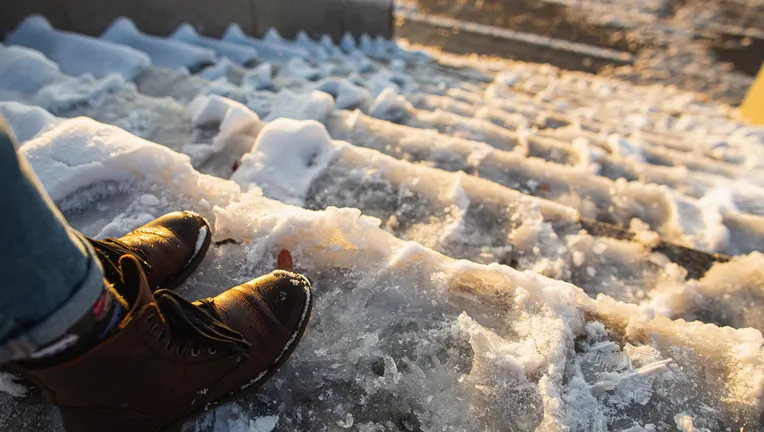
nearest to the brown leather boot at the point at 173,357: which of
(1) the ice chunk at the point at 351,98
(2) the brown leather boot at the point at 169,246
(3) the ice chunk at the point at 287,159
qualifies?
(2) the brown leather boot at the point at 169,246

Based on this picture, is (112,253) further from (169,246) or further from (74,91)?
(74,91)

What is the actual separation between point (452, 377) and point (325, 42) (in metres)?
5.51

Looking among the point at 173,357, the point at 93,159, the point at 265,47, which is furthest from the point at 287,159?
the point at 265,47

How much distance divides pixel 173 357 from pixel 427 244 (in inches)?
42.5

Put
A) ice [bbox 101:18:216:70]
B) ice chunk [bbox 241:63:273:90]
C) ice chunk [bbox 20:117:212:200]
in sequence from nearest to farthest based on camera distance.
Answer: ice chunk [bbox 20:117:212:200] → ice chunk [bbox 241:63:273:90] → ice [bbox 101:18:216:70]

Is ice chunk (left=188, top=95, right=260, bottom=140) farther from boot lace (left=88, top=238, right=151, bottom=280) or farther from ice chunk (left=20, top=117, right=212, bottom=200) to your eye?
boot lace (left=88, top=238, right=151, bottom=280)

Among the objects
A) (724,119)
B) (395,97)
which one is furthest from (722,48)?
(395,97)

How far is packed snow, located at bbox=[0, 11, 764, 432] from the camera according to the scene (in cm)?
123

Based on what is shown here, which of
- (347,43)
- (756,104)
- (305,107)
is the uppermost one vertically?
(305,107)

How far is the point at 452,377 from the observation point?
1.27 m

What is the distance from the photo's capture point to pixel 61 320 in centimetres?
84

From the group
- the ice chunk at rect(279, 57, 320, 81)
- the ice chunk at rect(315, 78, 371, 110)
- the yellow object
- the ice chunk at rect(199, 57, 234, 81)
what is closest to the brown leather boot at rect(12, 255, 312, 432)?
the ice chunk at rect(315, 78, 371, 110)

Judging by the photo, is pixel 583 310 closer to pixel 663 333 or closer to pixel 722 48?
pixel 663 333

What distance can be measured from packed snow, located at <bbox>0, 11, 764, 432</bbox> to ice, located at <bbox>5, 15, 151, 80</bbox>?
16 millimetres
